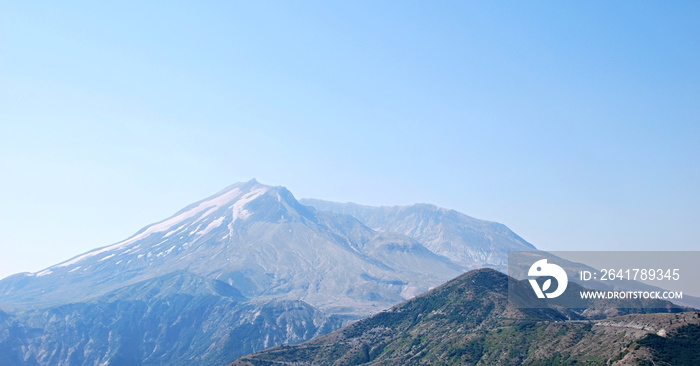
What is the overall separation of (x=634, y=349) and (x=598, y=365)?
11.6 m

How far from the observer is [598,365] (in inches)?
7830

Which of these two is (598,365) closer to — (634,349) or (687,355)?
(634,349)

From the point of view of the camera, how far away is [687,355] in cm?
19100

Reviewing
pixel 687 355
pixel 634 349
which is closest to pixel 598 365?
pixel 634 349

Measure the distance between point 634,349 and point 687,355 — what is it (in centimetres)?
1417

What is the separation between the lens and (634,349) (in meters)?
197

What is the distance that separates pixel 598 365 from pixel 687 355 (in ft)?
A: 81.3
